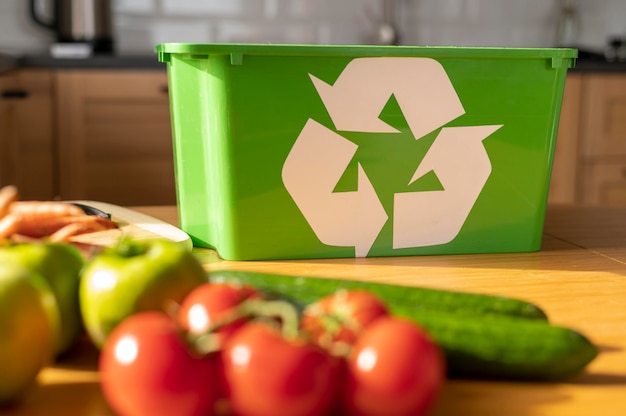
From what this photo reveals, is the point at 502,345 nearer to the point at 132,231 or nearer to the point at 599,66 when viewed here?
the point at 132,231

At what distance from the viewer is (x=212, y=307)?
0.51m

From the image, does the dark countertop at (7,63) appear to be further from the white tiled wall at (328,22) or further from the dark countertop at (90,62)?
the white tiled wall at (328,22)

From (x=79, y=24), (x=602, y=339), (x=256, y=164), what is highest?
(x=79, y=24)

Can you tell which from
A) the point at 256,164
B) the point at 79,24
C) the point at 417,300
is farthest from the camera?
the point at 79,24

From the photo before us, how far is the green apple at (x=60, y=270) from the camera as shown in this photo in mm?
579

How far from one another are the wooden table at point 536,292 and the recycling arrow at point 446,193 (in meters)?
0.03

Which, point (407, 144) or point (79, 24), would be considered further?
point (79, 24)

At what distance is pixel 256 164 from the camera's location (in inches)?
38.0

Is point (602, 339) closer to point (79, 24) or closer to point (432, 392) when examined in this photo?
point (432, 392)

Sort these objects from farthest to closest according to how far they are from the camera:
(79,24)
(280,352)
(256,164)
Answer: (79,24), (256,164), (280,352)

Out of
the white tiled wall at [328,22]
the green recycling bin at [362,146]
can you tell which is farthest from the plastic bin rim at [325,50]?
the white tiled wall at [328,22]

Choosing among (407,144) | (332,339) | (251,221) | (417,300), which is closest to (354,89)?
(407,144)

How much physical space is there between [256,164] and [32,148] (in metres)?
1.81

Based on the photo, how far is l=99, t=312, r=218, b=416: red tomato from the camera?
0.46 meters
